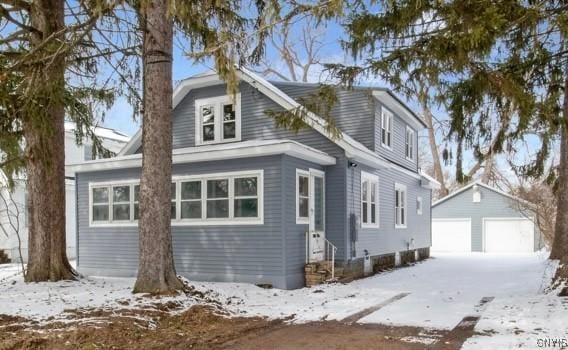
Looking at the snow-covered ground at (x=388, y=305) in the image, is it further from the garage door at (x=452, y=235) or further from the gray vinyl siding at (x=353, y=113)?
the garage door at (x=452, y=235)

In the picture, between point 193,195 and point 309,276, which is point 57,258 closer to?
point 193,195

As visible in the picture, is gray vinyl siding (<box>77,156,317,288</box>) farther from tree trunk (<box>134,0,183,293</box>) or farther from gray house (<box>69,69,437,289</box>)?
tree trunk (<box>134,0,183,293</box>)

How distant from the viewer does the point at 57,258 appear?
9938 mm

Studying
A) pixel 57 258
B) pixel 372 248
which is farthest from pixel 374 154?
pixel 57 258

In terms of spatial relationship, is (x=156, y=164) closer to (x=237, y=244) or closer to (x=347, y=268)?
(x=237, y=244)

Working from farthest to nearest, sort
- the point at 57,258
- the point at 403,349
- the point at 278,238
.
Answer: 1. the point at 278,238
2. the point at 57,258
3. the point at 403,349

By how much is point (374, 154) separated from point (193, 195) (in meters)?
5.00

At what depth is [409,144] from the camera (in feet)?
60.7

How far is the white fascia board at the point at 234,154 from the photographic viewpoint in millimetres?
10844

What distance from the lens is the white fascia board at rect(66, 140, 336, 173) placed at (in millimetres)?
10844

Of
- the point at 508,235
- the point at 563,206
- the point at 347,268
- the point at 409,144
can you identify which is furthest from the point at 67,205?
the point at 508,235

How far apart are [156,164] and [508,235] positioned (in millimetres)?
21858

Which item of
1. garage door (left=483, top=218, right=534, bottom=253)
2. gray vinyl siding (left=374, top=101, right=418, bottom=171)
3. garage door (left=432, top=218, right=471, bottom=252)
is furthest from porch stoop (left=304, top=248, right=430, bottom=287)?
garage door (left=483, top=218, right=534, bottom=253)

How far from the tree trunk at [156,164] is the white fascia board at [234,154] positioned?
2.76 metres
